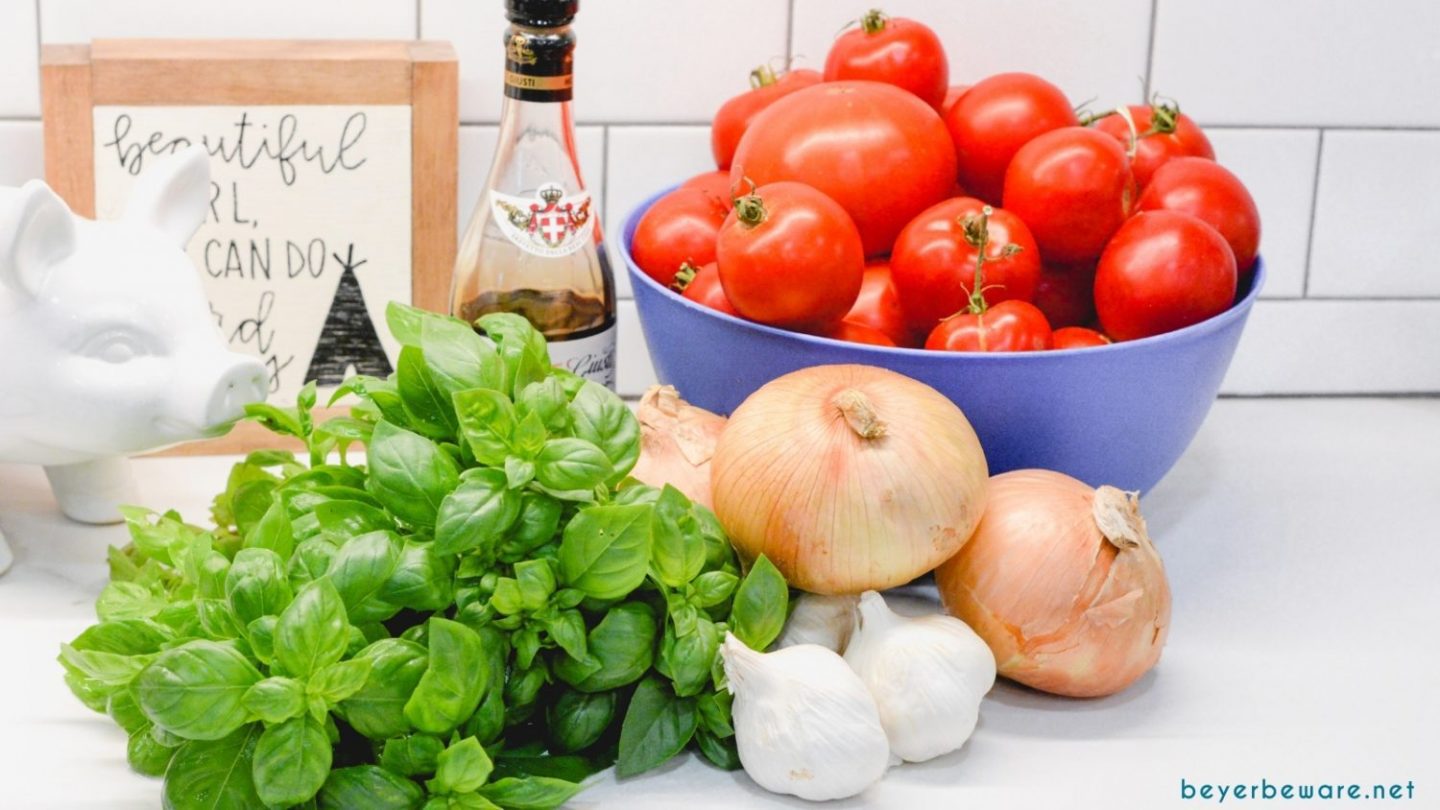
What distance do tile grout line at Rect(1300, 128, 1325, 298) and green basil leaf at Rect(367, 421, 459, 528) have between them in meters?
0.78

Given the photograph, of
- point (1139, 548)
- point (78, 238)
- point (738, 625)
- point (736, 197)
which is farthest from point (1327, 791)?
point (78, 238)

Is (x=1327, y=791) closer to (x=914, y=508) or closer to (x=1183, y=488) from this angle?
(x=914, y=508)

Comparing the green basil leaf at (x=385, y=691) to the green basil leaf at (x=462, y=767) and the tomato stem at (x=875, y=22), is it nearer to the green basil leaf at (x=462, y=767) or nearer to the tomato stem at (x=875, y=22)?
the green basil leaf at (x=462, y=767)

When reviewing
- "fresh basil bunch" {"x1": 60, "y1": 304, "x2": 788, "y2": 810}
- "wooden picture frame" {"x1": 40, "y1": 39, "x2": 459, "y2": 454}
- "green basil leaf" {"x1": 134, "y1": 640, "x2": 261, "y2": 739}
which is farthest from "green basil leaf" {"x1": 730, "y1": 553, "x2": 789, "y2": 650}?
"wooden picture frame" {"x1": 40, "y1": 39, "x2": 459, "y2": 454}

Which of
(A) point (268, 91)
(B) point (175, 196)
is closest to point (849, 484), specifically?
(B) point (175, 196)

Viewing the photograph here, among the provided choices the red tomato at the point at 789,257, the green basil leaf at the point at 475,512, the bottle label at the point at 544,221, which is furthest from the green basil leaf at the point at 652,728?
the bottle label at the point at 544,221

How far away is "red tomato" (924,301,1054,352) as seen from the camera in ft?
2.67

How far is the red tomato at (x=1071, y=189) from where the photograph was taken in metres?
0.84

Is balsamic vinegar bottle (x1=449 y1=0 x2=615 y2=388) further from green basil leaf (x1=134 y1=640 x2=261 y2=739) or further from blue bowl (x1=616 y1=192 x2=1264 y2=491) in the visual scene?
green basil leaf (x1=134 y1=640 x2=261 y2=739)

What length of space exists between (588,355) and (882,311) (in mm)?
166

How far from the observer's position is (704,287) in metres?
0.87

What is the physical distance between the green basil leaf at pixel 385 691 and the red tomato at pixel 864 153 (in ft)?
1.17

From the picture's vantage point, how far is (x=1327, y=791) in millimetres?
734

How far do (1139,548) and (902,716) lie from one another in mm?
136
